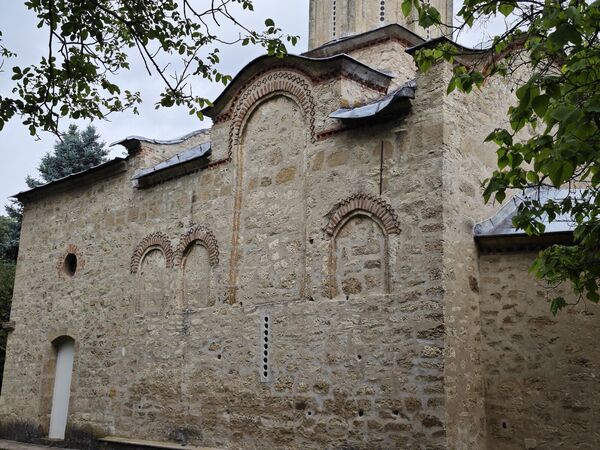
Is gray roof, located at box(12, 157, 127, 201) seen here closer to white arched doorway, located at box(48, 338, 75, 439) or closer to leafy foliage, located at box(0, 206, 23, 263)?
white arched doorway, located at box(48, 338, 75, 439)

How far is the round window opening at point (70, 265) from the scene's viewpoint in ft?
41.7

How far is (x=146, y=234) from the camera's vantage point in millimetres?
11148

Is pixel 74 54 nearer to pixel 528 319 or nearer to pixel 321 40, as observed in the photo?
pixel 528 319

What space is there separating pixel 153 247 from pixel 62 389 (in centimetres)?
334

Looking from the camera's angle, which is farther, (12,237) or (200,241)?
(12,237)

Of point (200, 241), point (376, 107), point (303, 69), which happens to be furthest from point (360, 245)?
point (200, 241)

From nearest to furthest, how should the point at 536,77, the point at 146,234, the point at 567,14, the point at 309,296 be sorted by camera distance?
the point at 567,14, the point at 536,77, the point at 309,296, the point at 146,234

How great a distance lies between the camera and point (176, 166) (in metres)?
10.8

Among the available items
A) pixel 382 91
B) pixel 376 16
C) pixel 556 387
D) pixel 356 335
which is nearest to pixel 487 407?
pixel 556 387

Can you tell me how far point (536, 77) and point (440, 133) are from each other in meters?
4.01

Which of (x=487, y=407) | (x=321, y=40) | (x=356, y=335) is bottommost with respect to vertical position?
(x=487, y=407)

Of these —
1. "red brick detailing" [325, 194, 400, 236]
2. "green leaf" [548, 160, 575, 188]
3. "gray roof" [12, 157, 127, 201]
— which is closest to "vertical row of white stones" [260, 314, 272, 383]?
"red brick detailing" [325, 194, 400, 236]

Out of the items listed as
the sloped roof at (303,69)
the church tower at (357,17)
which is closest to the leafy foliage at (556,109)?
the sloped roof at (303,69)

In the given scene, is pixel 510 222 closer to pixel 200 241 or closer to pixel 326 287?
pixel 326 287
